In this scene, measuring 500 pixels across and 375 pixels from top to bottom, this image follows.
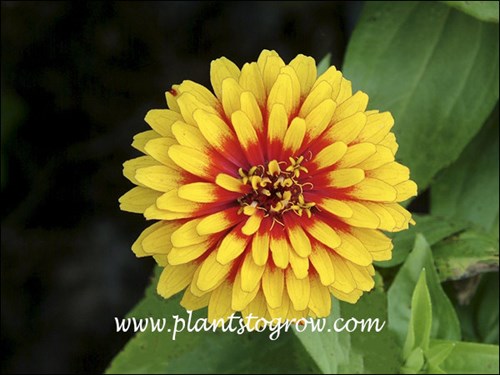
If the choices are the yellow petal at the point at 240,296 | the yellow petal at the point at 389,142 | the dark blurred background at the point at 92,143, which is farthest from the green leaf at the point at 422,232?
the dark blurred background at the point at 92,143

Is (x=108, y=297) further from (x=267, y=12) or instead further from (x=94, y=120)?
(x=267, y=12)

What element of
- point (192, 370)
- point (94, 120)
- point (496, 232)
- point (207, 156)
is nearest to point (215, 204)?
point (207, 156)

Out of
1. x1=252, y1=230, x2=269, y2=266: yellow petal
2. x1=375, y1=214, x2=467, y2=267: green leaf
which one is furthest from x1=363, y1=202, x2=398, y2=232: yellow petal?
x1=375, y1=214, x2=467, y2=267: green leaf

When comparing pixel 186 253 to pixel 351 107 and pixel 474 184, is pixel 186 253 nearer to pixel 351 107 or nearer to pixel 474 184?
pixel 351 107

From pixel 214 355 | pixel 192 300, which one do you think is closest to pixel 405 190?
pixel 192 300

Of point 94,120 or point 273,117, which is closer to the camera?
point 273,117

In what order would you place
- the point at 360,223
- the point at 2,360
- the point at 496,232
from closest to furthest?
1. the point at 360,223
2. the point at 496,232
3. the point at 2,360

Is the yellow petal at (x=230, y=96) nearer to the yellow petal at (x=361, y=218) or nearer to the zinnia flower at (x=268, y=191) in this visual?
the zinnia flower at (x=268, y=191)
